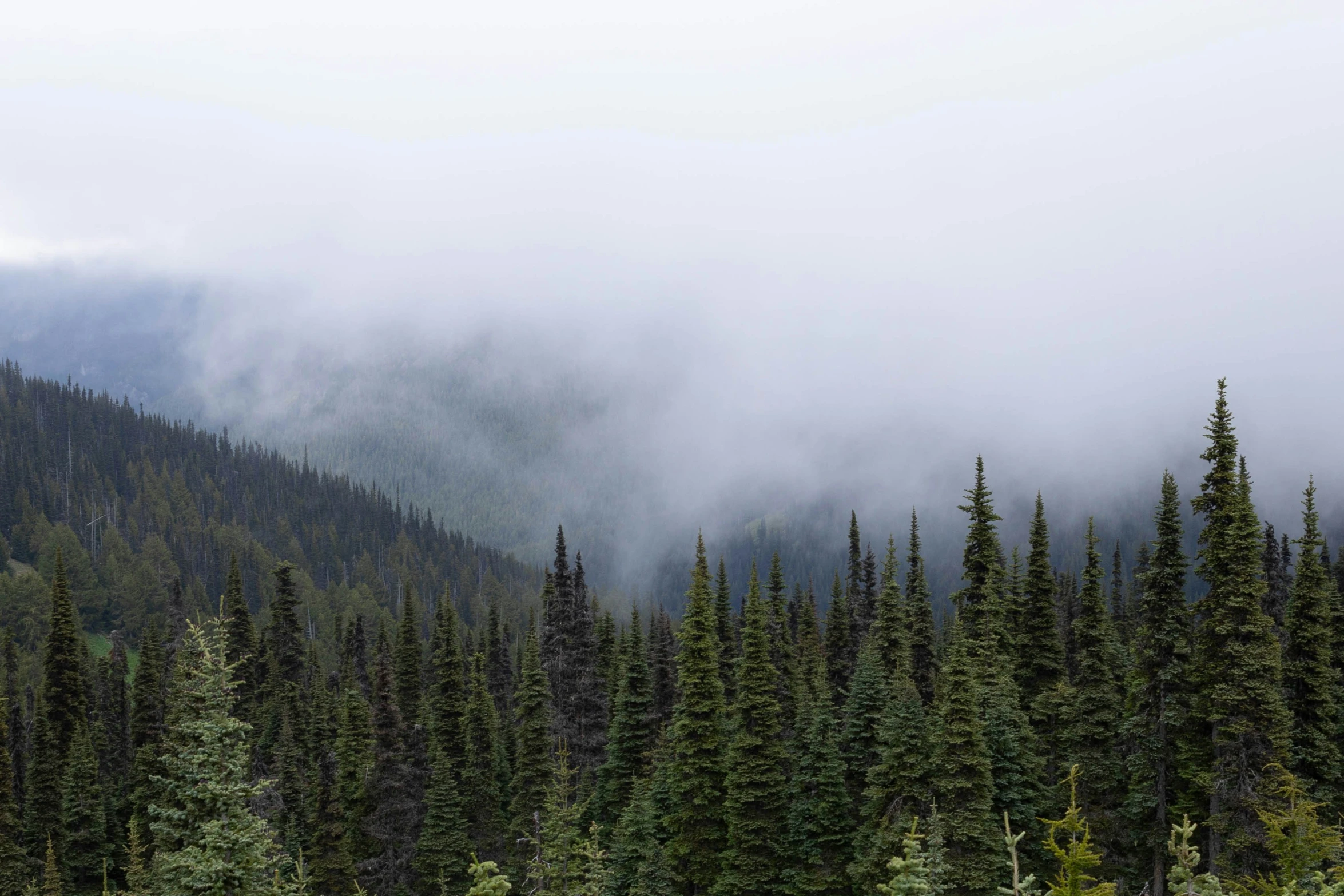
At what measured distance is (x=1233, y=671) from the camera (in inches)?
1366

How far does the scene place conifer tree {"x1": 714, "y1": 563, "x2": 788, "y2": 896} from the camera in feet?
150

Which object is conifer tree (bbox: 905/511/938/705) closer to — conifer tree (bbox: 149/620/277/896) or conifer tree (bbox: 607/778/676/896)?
conifer tree (bbox: 607/778/676/896)

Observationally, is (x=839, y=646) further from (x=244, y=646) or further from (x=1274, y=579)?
(x=244, y=646)

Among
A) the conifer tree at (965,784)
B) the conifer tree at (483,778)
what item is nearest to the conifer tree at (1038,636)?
the conifer tree at (965,784)

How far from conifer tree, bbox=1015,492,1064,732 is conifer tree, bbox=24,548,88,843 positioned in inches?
2904

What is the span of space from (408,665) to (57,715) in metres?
30.5

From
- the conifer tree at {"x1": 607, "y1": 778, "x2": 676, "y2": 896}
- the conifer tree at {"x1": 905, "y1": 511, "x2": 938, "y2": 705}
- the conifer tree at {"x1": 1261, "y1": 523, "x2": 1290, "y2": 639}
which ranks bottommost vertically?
the conifer tree at {"x1": 607, "y1": 778, "x2": 676, "y2": 896}

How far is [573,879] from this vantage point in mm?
36219

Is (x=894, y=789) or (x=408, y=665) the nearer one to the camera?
(x=894, y=789)

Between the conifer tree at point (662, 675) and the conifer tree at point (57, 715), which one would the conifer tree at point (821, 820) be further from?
the conifer tree at point (57, 715)

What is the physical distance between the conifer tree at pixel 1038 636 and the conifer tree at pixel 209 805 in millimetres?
47615

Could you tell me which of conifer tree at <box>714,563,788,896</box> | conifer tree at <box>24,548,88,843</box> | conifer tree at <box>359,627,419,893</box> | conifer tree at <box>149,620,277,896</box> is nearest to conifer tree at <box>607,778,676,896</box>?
conifer tree at <box>714,563,788,896</box>

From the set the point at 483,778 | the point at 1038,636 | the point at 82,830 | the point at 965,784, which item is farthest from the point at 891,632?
the point at 82,830

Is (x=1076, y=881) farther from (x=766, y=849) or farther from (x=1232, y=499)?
(x=766, y=849)
